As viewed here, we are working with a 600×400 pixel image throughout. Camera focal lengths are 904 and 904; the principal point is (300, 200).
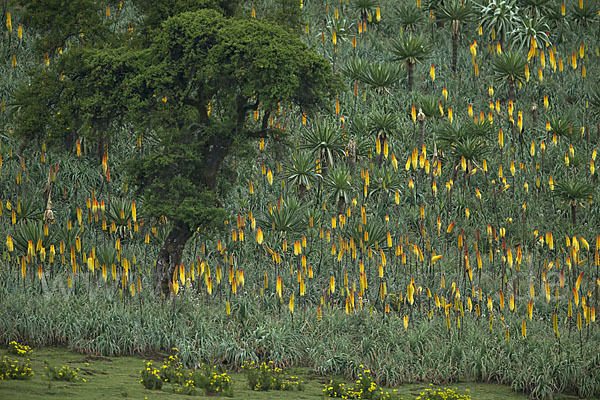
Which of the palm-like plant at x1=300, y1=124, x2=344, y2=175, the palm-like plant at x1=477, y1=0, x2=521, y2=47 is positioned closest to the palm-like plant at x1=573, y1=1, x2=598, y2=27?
the palm-like plant at x1=477, y1=0, x2=521, y2=47

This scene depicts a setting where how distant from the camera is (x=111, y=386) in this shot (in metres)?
11.4

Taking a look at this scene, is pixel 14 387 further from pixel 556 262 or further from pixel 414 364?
pixel 556 262

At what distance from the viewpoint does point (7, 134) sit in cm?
2248

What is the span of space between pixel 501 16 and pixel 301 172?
9.63 m

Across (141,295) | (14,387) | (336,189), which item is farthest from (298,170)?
(14,387)

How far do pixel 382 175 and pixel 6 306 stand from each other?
30.9 feet

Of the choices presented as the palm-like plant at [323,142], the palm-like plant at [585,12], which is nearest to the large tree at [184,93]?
the palm-like plant at [323,142]

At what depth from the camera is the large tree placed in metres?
15.6

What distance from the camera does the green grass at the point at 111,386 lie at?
10164 millimetres

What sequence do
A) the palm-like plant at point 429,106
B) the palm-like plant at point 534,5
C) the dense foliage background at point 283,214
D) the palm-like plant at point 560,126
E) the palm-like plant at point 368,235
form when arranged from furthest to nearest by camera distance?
1. the palm-like plant at point 534,5
2. the palm-like plant at point 429,106
3. the palm-like plant at point 560,126
4. the palm-like plant at point 368,235
5. the dense foliage background at point 283,214

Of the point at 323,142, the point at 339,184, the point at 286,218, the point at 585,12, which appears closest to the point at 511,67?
the point at 323,142

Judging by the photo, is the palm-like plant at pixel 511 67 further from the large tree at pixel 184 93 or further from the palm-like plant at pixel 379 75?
Answer: the large tree at pixel 184 93

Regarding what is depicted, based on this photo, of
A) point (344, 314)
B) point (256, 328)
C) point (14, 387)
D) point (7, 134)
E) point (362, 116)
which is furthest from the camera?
point (362, 116)

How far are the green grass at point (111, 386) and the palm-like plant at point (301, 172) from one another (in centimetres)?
650
